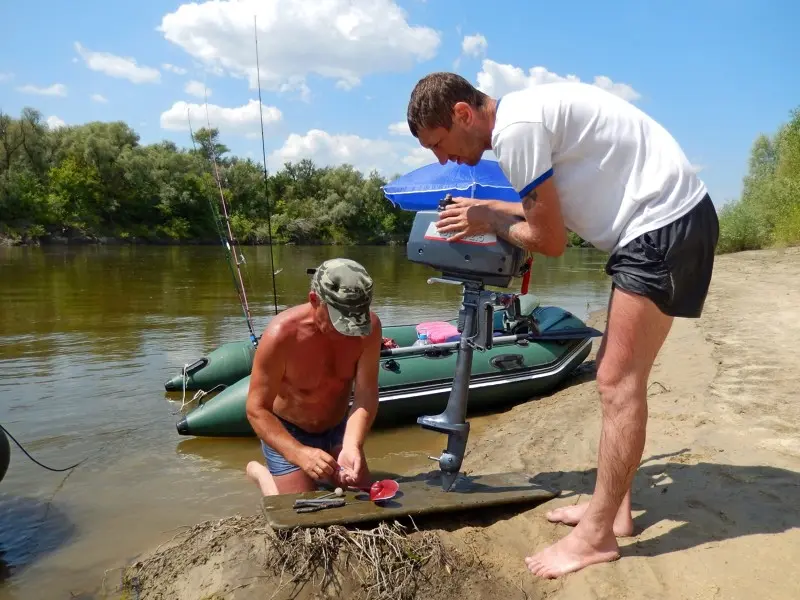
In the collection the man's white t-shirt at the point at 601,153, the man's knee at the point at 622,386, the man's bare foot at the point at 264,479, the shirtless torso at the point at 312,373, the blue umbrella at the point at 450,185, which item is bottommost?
the man's bare foot at the point at 264,479

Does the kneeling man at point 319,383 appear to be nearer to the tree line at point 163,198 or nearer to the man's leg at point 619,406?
the man's leg at point 619,406

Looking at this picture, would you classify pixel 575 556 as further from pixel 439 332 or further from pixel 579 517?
pixel 439 332

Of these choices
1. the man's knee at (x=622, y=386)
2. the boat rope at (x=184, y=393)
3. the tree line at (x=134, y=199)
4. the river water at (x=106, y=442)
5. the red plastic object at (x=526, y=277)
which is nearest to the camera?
the man's knee at (x=622, y=386)

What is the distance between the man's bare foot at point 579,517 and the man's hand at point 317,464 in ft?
3.22

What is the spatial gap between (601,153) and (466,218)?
0.60 metres

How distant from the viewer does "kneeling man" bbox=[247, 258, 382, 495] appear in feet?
9.12

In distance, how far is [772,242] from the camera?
24.9 m

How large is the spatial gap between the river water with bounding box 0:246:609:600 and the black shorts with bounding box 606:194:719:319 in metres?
2.89

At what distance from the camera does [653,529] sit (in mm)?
2568

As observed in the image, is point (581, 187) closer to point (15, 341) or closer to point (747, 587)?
point (747, 587)

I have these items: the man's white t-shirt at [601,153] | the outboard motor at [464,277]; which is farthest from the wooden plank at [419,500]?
the man's white t-shirt at [601,153]

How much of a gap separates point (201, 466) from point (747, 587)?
387cm

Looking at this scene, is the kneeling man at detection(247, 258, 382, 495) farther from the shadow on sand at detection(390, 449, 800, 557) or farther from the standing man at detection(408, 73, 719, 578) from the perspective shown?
the standing man at detection(408, 73, 719, 578)

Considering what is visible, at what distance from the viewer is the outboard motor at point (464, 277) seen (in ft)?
8.34
